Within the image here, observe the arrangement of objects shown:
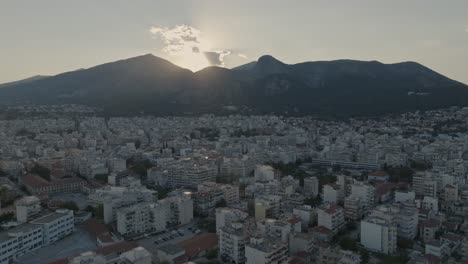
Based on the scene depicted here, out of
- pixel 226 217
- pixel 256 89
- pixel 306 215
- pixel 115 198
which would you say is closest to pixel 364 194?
pixel 306 215

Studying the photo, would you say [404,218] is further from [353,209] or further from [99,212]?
[99,212]

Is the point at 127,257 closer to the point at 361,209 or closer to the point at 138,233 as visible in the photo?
the point at 138,233

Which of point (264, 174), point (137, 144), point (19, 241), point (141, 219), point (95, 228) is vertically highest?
point (137, 144)

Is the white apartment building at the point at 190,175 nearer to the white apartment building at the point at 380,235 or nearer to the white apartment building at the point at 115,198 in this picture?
the white apartment building at the point at 115,198

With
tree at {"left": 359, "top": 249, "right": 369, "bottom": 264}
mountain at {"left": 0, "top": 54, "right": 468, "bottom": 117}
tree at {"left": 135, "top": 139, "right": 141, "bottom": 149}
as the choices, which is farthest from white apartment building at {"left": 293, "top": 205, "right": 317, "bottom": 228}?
mountain at {"left": 0, "top": 54, "right": 468, "bottom": 117}

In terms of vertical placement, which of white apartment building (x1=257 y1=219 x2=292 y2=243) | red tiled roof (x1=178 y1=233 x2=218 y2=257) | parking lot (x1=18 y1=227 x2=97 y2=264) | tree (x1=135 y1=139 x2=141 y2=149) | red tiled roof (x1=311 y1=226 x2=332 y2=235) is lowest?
parking lot (x1=18 y1=227 x2=97 y2=264)

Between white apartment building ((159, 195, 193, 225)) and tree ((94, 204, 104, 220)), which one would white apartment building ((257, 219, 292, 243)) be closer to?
white apartment building ((159, 195, 193, 225))

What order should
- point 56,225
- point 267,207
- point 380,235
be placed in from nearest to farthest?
point 380,235, point 56,225, point 267,207
